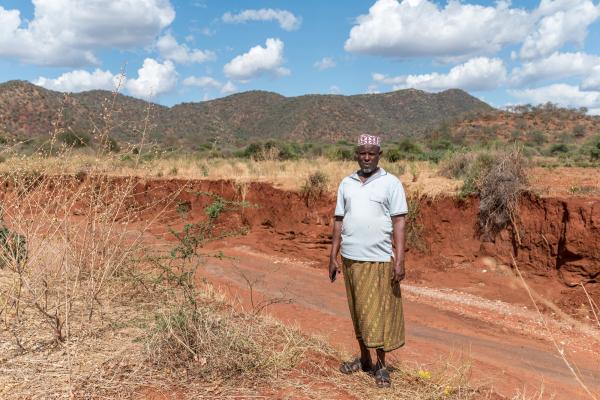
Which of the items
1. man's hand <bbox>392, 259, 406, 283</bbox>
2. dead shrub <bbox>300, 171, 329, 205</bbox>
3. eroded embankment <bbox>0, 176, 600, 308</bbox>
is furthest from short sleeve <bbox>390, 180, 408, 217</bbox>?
dead shrub <bbox>300, 171, 329, 205</bbox>

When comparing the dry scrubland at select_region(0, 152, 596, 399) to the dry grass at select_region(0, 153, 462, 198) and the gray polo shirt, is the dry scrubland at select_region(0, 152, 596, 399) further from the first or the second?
the dry grass at select_region(0, 153, 462, 198)

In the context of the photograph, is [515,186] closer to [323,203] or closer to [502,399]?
[323,203]

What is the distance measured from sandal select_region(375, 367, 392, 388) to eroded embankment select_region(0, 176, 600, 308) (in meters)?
2.68

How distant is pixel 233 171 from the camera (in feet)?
43.2

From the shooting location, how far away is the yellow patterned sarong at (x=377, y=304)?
3.35 meters

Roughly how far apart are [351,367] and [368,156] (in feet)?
5.01

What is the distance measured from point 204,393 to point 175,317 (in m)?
0.67

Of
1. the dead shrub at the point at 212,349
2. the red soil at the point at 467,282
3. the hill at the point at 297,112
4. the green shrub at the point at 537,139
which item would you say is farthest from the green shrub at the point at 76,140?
the hill at the point at 297,112

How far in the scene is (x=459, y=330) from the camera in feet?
21.0

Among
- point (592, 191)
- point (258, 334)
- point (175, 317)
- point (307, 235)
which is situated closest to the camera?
point (175, 317)

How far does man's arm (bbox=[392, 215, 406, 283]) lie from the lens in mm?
3338

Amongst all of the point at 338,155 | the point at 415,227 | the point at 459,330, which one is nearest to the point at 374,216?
the point at 459,330

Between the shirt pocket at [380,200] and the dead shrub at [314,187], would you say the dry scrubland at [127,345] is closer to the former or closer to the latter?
the shirt pocket at [380,200]

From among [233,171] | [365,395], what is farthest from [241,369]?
[233,171]
